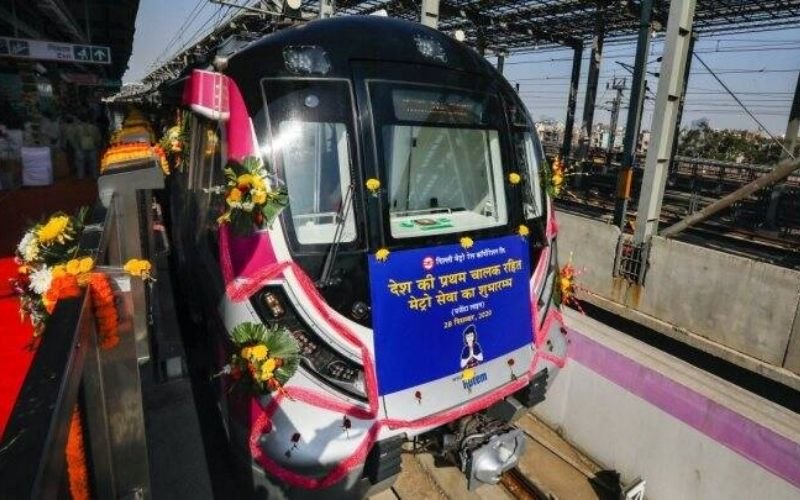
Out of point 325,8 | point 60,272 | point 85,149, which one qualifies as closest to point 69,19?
point 85,149

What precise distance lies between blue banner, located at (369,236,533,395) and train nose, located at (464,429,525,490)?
62 centimetres

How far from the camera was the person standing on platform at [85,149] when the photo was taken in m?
13.4

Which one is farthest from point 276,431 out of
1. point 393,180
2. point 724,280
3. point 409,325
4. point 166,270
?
point 724,280

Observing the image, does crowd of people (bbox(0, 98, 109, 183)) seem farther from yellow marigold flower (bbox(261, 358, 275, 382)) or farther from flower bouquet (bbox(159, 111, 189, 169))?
yellow marigold flower (bbox(261, 358, 275, 382))

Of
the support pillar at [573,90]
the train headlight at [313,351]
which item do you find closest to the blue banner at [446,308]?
the train headlight at [313,351]

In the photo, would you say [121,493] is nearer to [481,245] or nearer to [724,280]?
[481,245]

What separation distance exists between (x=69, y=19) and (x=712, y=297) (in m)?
19.8

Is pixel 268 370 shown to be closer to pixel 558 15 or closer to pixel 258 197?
pixel 258 197

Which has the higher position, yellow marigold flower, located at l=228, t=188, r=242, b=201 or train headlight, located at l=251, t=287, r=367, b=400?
yellow marigold flower, located at l=228, t=188, r=242, b=201

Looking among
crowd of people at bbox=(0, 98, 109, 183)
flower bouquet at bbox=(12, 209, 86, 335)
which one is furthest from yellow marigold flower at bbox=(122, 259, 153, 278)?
crowd of people at bbox=(0, 98, 109, 183)

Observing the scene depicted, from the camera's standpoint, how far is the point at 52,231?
9.25 ft

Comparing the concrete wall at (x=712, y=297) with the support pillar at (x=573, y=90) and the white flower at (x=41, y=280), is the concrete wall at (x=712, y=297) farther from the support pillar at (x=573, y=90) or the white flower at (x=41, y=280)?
the support pillar at (x=573, y=90)

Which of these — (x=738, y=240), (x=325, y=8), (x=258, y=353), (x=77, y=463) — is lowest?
(x=738, y=240)

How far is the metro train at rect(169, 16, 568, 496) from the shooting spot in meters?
3.22
